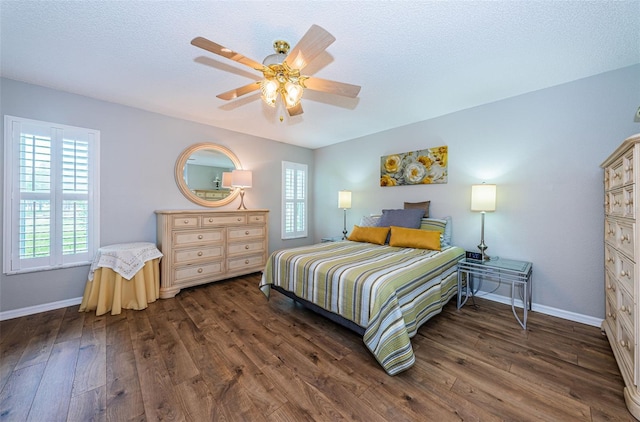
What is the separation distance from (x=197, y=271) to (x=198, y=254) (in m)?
0.23

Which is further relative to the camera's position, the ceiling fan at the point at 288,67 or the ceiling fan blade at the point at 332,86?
the ceiling fan blade at the point at 332,86

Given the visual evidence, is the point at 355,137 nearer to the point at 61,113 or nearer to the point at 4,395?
the point at 61,113

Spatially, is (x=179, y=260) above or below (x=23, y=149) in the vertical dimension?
below

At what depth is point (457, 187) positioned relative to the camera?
3213mm

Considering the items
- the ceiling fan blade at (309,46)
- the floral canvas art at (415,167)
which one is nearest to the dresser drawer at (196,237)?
the ceiling fan blade at (309,46)

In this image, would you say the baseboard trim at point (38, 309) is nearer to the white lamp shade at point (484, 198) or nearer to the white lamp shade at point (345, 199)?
the white lamp shade at point (345, 199)

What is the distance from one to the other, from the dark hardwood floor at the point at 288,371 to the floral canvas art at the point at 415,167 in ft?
6.17

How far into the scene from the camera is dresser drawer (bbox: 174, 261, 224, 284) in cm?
309

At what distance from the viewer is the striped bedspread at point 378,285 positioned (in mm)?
1655

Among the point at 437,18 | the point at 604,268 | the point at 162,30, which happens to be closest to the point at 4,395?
the point at 162,30

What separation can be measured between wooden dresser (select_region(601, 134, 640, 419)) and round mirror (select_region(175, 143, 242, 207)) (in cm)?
419

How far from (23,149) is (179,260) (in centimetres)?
190

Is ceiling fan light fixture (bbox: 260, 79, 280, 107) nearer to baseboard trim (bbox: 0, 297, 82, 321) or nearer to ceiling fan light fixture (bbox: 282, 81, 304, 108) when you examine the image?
ceiling fan light fixture (bbox: 282, 81, 304, 108)

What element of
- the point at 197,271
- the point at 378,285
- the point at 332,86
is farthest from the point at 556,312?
the point at 197,271
